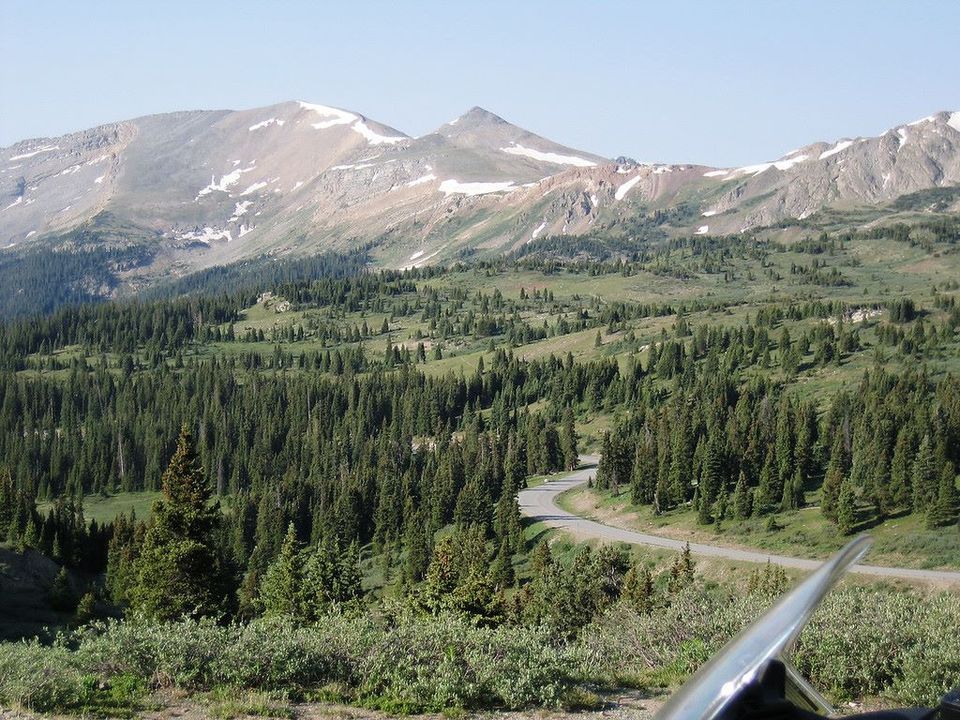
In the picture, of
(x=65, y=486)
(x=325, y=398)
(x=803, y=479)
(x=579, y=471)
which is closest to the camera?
(x=803, y=479)

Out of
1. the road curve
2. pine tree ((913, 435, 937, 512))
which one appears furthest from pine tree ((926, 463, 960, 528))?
the road curve

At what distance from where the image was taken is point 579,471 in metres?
152

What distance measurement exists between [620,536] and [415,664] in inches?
3178

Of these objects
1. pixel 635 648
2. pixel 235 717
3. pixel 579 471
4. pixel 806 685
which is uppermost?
pixel 806 685

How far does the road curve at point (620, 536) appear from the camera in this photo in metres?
70.2

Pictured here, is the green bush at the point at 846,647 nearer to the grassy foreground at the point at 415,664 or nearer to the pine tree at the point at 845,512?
the grassy foreground at the point at 415,664

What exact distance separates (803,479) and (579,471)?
50.7m

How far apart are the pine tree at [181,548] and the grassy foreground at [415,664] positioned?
89.5 feet

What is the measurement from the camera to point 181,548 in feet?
156

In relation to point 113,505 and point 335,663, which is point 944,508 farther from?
point 113,505

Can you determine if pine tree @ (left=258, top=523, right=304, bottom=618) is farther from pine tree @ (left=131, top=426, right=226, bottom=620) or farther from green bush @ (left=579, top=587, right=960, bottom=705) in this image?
green bush @ (left=579, top=587, right=960, bottom=705)

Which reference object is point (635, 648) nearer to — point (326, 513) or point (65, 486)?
point (326, 513)

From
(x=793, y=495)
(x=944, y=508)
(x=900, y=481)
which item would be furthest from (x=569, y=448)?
(x=944, y=508)

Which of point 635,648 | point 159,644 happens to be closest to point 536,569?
point 635,648
